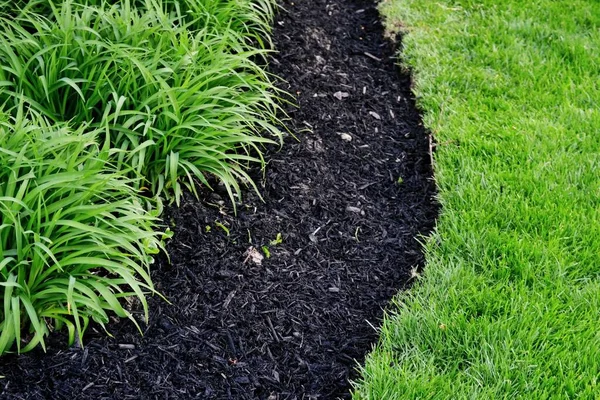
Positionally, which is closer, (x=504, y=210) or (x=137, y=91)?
(x=137, y=91)

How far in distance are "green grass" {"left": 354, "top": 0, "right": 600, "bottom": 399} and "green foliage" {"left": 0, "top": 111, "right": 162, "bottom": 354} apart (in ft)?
3.20

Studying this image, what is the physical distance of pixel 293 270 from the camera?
294cm

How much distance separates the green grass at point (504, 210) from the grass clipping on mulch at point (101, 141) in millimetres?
932

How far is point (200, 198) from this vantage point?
10.3 ft

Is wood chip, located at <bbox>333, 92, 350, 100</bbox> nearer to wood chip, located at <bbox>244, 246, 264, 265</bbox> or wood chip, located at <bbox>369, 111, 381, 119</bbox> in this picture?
wood chip, located at <bbox>369, 111, 381, 119</bbox>

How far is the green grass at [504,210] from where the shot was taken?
2.47 metres

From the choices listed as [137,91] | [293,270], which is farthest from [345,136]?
[137,91]

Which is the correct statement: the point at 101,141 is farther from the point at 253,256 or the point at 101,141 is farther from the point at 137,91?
the point at 253,256

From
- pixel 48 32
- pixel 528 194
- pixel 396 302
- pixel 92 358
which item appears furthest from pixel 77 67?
pixel 528 194

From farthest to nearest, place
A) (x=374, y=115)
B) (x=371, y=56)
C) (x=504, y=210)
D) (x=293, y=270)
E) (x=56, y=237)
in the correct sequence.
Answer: (x=371, y=56) < (x=374, y=115) < (x=504, y=210) < (x=293, y=270) < (x=56, y=237)

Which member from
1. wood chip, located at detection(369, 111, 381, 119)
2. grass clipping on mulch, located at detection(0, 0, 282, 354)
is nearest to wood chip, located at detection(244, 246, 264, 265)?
grass clipping on mulch, located at detection(0, 0, 282, 354)

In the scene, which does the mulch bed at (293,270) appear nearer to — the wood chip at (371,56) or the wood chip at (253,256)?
the wood chip at (253,256)

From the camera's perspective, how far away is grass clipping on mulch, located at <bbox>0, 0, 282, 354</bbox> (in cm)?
236

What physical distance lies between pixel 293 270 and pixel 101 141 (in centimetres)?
101
